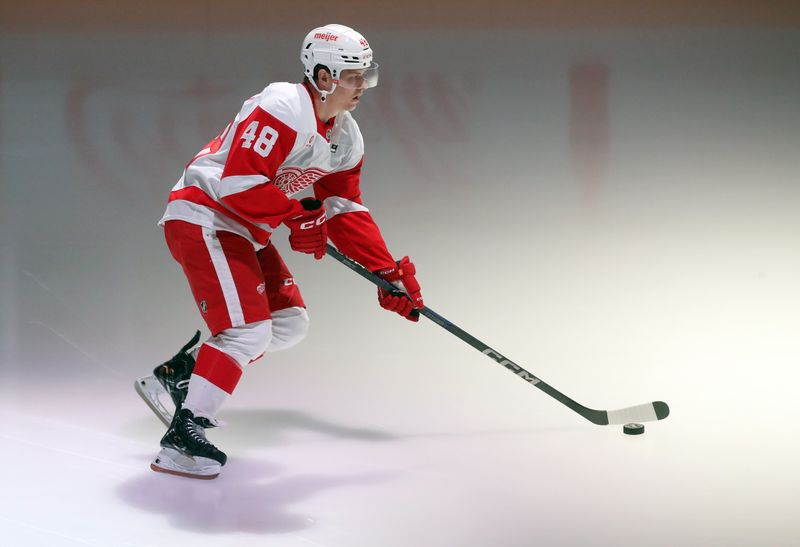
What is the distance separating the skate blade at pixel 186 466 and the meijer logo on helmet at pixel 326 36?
3.46 ft

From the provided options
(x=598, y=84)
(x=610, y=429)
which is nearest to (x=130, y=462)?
(x=610, y=429)

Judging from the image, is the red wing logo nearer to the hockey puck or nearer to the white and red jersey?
the white and red jersey

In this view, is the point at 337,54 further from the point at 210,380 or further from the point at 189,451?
the point at 189,451

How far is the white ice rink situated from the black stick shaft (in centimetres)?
6

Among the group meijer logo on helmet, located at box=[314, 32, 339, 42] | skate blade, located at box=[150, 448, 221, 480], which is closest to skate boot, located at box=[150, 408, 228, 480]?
skate blade, located at box=[150, 448, 221, 480]

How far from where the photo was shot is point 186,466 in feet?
8.18

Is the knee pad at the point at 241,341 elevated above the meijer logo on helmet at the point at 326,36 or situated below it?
below

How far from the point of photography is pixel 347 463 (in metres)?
2.60

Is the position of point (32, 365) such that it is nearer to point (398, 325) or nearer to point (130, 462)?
point (130, 462)

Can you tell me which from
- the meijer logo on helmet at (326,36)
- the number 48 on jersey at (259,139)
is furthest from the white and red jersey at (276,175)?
the meijer logo on helmet at (326,36)

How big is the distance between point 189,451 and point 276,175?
708mm

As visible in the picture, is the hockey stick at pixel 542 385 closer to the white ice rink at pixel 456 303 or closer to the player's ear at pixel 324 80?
the white ice rink at pixel 456 303

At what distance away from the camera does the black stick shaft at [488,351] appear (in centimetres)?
276

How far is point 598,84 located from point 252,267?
3.02 m
